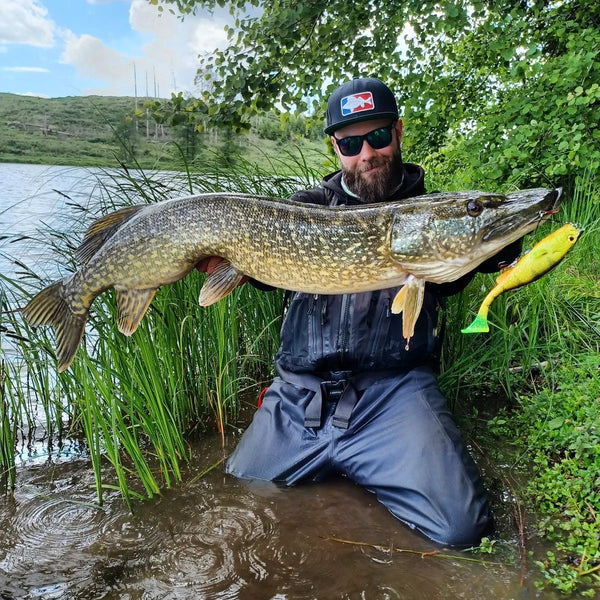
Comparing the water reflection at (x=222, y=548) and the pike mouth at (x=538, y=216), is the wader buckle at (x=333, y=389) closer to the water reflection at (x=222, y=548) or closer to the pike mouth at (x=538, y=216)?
the water reflection at (x=222, y=548)

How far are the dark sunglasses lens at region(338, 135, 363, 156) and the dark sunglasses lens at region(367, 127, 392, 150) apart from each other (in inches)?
2.1

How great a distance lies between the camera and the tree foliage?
4.25 m

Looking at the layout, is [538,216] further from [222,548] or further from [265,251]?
[222,548]

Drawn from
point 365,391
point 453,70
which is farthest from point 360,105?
point 453,70

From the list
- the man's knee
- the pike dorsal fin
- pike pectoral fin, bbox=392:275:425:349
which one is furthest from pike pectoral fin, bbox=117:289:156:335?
the man's knee

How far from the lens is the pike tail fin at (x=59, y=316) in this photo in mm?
2367

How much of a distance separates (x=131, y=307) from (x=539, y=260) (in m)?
1.68

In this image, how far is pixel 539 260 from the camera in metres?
1.91

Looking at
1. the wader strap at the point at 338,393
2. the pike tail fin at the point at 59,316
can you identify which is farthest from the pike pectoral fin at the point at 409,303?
the pike tail fin at the point at 59,316

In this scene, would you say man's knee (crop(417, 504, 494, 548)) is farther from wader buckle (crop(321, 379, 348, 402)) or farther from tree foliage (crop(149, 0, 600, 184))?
tree foliage (crop(149, 0, 600, 184))

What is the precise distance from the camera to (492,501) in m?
2.39

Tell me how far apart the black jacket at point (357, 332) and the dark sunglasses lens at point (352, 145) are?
0.79 meters

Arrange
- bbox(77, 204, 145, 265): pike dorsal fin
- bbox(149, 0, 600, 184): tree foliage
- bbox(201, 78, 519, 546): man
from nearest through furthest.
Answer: bbox(201, 78, 519, 546): man
bbox(77, 204, 145, 265): pike dorsal fin
bbox(149, 0, 600, 184): tree foliage

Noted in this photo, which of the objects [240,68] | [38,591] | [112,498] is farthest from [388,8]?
[38,591]
